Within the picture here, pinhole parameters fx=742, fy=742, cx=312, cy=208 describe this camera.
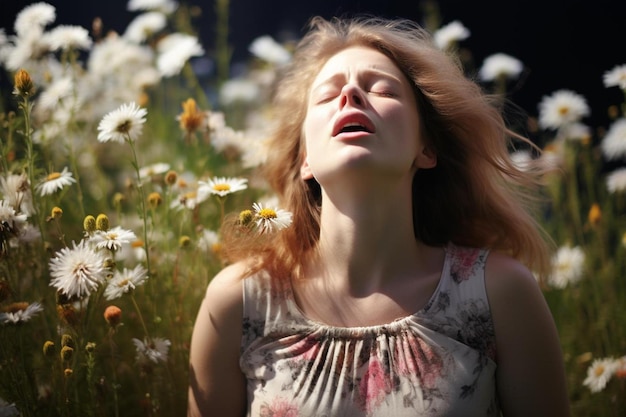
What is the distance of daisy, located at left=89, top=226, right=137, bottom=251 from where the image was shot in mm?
1534

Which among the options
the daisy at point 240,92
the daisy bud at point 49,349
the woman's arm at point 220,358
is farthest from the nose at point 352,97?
the daisy at point 240,92

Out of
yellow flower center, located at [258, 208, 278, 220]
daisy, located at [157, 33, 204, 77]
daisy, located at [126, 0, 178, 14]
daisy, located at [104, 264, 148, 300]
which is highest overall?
daisy, located at [126, 0, 178, 14]

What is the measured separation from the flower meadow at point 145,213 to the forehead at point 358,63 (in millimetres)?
348

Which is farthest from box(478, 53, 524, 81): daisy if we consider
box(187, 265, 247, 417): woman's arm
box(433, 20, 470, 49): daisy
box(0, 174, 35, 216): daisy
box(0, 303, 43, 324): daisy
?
box(0, 303, 43, 324): daisy

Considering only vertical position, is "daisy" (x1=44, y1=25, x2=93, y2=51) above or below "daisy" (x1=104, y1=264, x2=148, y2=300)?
above

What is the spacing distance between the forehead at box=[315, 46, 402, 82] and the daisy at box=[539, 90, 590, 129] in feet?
3.64

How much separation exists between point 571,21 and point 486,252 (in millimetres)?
2497

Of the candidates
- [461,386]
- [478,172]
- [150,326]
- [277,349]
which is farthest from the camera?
[150,326]

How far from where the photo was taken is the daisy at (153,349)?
1662 millimetres

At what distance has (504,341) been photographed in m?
1.56

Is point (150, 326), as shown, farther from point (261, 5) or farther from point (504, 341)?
point (261, 5)

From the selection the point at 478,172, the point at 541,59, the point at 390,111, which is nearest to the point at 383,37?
the point at 390,111

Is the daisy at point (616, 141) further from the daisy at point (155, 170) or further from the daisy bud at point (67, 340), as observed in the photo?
the daisy bud at point (67, 340)

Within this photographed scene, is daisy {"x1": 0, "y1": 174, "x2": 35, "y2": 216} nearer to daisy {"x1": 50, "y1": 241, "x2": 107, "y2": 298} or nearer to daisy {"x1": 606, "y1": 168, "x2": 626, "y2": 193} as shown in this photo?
daisy {"x1": 50, "y1": 241, "x2": 107, "y2": 298}
